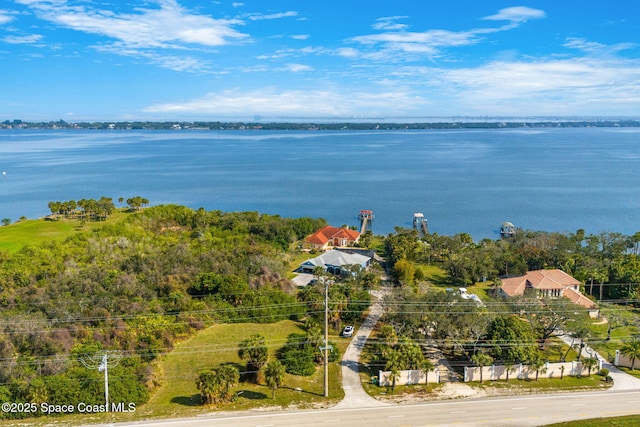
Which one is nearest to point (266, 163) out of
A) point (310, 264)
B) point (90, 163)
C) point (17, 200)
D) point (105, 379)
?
point (90, 163)

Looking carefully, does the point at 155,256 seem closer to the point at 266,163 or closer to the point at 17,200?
the point at 17,200

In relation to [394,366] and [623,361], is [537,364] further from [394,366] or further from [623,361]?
[394,366]

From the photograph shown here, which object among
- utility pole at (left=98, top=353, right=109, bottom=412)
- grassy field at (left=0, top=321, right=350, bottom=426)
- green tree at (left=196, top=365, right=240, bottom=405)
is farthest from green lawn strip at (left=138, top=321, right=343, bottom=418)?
utility pole at (left=98, top=353, right=109, bottom=412)

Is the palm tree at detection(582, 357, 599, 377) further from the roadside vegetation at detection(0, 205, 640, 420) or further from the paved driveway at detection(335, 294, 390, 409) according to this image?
the paved driveway at detection(335, 294, 390, 409)

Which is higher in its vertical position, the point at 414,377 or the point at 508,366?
the point at 508,366

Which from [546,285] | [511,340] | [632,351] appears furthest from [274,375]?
[546,285]

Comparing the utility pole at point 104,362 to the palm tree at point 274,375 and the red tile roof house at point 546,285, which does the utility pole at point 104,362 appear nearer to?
the palm tree at point 274,375
